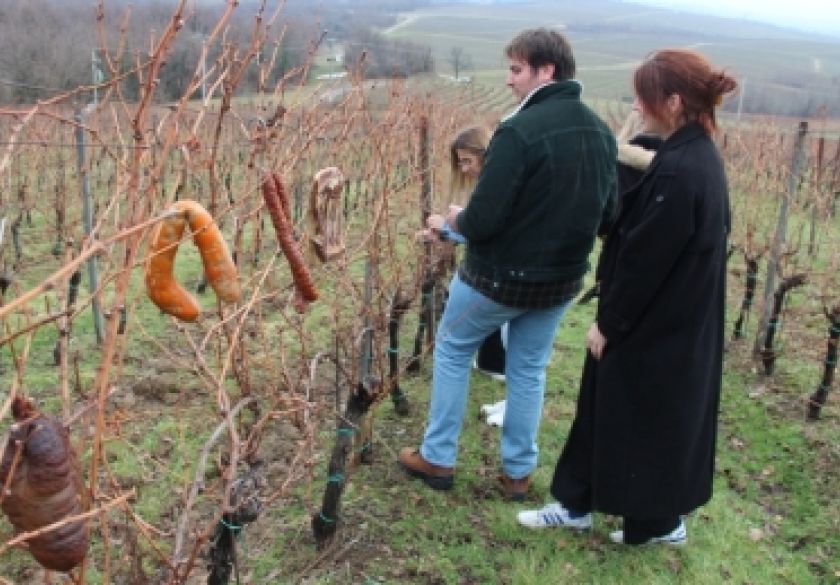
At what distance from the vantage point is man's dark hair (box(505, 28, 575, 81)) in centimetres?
258

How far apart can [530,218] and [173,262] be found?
1516 millimetres

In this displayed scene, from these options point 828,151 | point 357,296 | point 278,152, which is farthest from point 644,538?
point 828,151

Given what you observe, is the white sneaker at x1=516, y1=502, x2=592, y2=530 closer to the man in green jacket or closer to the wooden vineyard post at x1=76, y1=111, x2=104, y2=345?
the man in green jacket

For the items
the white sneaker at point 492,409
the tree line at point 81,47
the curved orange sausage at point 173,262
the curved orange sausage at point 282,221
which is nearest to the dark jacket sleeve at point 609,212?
the curved orange sausage at point 282,221

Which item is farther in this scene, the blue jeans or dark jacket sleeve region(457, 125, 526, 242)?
the blue jeans

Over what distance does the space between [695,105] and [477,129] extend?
1.58 metres

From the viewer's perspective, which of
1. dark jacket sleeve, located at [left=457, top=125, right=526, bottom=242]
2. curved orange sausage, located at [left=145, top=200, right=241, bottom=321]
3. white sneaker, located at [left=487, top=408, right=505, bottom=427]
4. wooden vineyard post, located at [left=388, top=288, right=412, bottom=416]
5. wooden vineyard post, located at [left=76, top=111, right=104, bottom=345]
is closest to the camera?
curved orange sausage, located at [left=145, top=200, right=241, bottom=321]

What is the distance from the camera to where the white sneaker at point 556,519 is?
3.03 m

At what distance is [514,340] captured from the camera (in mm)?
2951

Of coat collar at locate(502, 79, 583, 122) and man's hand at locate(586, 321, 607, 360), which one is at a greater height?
coat collar at locate(502, 79, 583, 122)

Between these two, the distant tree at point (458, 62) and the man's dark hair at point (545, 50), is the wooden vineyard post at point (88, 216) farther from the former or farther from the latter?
the distant tree at point (458, 62)

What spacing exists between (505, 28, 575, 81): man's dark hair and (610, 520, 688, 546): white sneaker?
1.83 meters

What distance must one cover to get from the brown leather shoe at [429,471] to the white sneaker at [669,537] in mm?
732

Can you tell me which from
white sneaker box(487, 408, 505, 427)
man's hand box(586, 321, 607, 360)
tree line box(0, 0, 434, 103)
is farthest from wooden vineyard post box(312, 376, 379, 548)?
tree line box(0, 0, 434, 103)
